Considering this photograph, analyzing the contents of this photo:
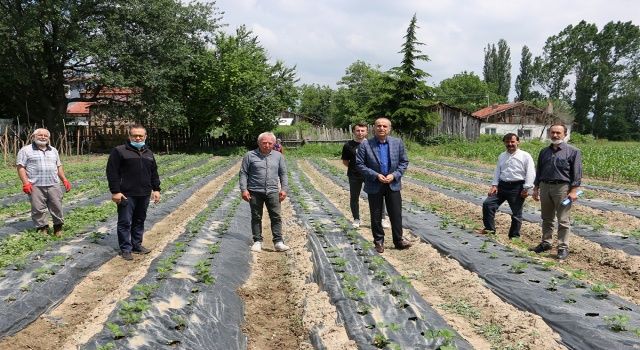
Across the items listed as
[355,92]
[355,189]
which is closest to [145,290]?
[355,189]

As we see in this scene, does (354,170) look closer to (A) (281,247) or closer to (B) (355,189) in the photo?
(B) (355,189)

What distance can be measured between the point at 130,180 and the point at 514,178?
591 centimetres

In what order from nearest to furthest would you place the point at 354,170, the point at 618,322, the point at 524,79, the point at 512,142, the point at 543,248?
1. the point at 618,322
2. the point at 543,248
3. the point at 512,142
4. the point at 354,170
5. the point at 524,79

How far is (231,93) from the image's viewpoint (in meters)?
31.9

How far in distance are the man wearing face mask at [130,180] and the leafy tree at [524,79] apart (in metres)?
84.5

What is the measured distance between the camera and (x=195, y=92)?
106ft

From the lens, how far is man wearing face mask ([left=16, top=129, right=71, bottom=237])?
725 cm

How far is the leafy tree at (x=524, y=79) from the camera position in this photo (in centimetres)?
8175

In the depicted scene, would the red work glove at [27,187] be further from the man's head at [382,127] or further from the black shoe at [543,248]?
the black shoe at [543,248]

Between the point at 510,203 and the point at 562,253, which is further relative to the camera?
the point at 510,203

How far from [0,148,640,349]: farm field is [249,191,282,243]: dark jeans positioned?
302 mm

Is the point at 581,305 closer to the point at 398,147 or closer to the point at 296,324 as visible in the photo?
the point at 296,324

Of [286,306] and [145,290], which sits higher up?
[145,290]

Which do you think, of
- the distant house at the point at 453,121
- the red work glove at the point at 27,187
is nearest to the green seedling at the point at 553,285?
the red work glove at the point at 27,187
